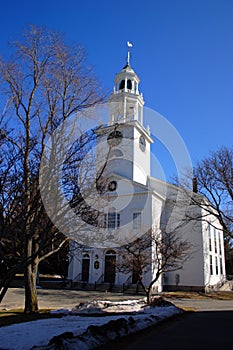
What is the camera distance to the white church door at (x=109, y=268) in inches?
1175

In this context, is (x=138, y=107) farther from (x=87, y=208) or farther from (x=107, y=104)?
(x=87, y=208)

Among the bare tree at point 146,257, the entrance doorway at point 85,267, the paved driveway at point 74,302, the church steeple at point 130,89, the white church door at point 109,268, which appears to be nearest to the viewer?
the paved driveway at point 74,302

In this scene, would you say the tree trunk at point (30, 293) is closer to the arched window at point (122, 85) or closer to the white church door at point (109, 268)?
the white church door at point (109, 268)

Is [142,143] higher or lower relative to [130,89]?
Answer: lower

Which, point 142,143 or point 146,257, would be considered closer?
point 146,257

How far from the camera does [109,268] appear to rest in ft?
99.8

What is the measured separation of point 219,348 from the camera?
21.5 ft

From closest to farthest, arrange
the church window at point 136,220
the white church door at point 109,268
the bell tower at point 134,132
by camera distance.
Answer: the church window at point 136,220, the white church door at point 109,268, the bell tower at point 134,132

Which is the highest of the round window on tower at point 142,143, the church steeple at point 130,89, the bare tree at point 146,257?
the church steeple at point 130,89

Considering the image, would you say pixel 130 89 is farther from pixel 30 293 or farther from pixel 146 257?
pixel 30 293

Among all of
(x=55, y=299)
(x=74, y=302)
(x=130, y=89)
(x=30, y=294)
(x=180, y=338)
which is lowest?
(x=55, y=299)

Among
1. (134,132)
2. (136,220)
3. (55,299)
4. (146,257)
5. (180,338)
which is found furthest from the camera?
(134,132)

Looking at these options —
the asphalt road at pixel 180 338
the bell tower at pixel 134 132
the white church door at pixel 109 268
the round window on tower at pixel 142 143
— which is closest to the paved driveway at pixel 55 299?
the white church door at pixel 109 268

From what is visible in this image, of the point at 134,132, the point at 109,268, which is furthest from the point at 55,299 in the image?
the point at 134,132
